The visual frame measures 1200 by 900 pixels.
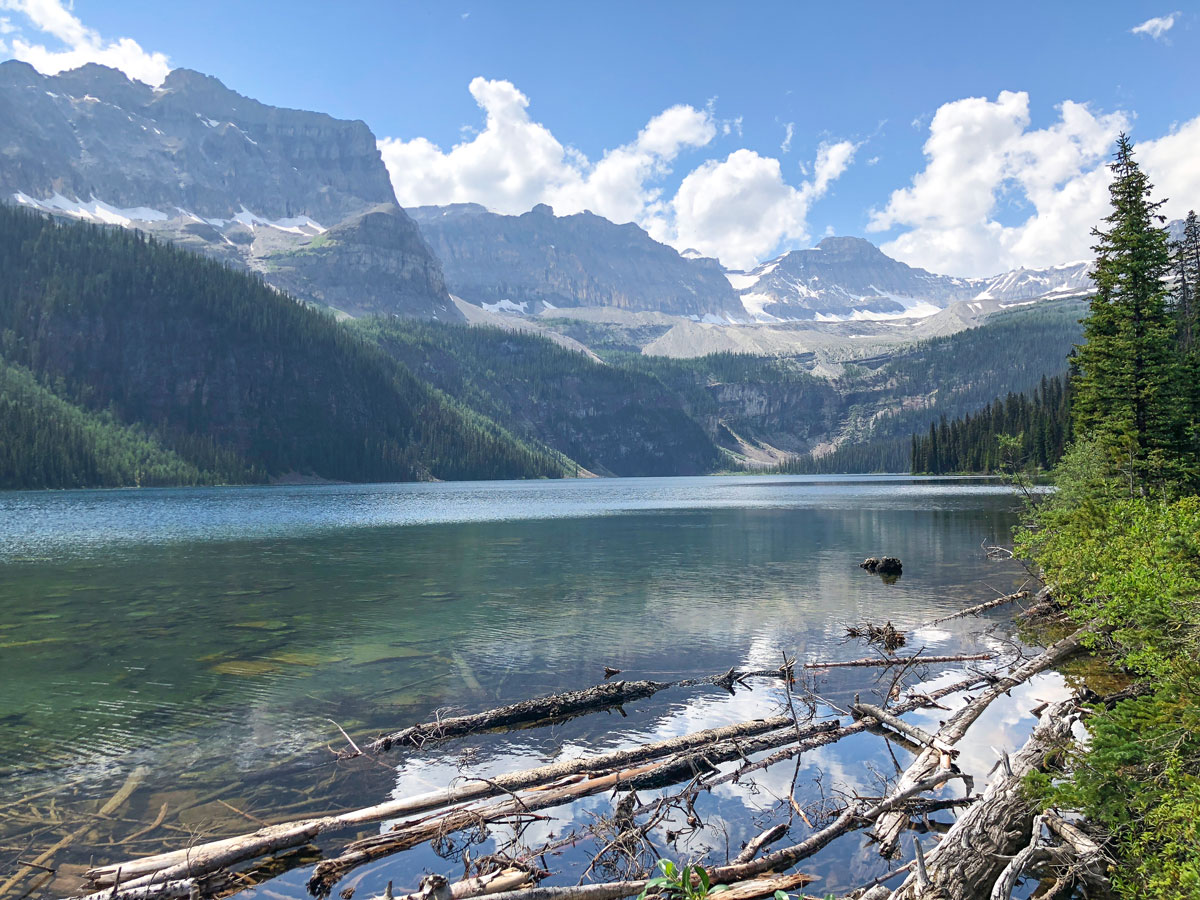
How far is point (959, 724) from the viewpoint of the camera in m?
17.4

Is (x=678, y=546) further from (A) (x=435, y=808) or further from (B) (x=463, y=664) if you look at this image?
(A) (x=435, y=808)

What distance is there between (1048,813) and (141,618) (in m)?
40.4

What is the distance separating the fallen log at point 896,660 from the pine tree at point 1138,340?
960 inches

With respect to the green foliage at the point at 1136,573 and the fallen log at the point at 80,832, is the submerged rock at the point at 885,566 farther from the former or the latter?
the fallen log at the point at 80,832

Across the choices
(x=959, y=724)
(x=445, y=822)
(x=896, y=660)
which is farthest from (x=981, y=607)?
(x=445, y=822)

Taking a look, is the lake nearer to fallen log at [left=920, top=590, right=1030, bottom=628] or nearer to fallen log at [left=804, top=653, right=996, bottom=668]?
fallen log at [left=804, top=653, right=996, bottom=668]

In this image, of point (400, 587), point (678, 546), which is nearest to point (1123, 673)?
point (400, 587)

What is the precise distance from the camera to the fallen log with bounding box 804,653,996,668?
81.7ft

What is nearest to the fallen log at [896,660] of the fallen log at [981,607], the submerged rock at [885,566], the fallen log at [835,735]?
the fallen log at [835,735]

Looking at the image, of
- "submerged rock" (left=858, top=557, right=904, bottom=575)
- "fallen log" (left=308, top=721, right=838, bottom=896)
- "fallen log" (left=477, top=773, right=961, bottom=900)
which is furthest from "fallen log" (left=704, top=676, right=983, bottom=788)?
"submerged rock" (left=858, top=557, right=904, bottom=575)

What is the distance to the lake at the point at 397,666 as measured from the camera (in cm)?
1434

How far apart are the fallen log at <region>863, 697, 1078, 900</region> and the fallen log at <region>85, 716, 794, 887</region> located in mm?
6597

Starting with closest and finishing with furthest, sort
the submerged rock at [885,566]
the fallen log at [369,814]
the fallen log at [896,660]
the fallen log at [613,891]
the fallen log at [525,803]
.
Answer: the fallen log at [613,891], the fallen log at [369,814], the fallen log at [525,803], the fallen log at [896,660], the submerged rock at [885,566]

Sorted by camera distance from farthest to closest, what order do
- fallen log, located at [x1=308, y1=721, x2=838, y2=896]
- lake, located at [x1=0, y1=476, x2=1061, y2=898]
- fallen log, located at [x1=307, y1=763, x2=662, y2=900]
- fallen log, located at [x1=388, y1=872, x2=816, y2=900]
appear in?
1. lake, located at [x1=0, y1=476, x2=1061, y2=898]
2. fallen log, located at [x1=308, y1=721, x2=838, y2=896]
3. fallen log, located at [x1=307, y1=763, x2=662, y2=900]
4. fallen log, located at [x1=388, y1=872, x2=816, y2=900]
